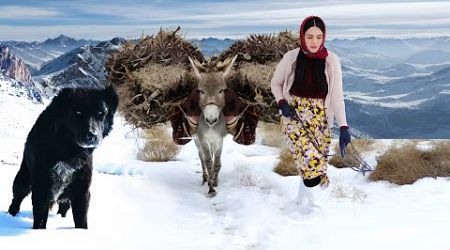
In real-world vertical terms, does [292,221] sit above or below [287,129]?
below

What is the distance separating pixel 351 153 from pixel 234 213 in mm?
4491

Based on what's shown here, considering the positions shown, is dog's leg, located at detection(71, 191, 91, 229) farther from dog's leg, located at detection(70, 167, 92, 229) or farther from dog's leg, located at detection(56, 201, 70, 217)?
dog's leg, located at detection(56, 201, 70, 217)

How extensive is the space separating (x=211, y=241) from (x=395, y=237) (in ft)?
5.98

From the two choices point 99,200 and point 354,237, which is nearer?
point 354,237

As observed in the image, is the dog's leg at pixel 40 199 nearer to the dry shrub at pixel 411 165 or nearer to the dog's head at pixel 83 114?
the dog's head at pixel 83 114

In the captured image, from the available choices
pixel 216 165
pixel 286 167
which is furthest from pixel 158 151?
pixel 216 165

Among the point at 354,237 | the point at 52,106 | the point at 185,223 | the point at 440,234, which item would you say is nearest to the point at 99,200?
the point at 185,223

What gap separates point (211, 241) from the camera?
566 cm

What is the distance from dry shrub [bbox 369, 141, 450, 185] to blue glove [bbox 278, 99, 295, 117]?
301 centimetres

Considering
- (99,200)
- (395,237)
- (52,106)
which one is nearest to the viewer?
(52,106)

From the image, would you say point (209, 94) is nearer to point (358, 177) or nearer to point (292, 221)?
point (292, 221)

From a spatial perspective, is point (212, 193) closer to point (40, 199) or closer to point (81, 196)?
point (81, 196)

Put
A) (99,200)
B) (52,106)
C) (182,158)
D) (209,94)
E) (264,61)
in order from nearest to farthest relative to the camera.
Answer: (52,106) < (99,200) < (209,94) < (264,61) < (182,158)

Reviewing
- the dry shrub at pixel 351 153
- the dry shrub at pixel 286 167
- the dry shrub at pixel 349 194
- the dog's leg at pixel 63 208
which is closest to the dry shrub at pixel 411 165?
the dry shrub at pixel 351 153
